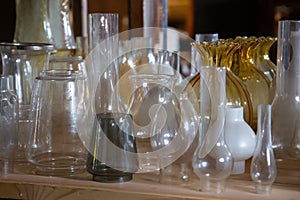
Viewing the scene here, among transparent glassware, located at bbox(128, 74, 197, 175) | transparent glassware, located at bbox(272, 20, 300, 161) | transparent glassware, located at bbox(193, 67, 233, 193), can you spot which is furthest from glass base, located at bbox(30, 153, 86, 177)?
transparent glassware, located at bbox(272, 20, 300, 161)

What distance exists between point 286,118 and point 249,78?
0.17m

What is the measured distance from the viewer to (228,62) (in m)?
1.10

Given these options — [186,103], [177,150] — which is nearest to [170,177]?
[177,150]

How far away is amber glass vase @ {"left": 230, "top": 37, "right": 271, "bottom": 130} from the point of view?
45.3 inches

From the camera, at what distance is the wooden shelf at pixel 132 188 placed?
828 millimetres

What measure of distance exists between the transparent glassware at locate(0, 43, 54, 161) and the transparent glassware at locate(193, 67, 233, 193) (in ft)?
1.31

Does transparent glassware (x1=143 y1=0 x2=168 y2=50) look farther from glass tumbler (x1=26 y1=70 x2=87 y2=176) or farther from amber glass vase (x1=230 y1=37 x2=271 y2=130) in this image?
glass tumbler (x1=26 y1=70 x2=87 y2=176)

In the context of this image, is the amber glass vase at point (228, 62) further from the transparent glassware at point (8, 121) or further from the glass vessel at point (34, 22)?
the glass vessel at point (34, 22)

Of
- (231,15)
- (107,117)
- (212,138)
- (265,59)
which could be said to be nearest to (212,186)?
(212,138)

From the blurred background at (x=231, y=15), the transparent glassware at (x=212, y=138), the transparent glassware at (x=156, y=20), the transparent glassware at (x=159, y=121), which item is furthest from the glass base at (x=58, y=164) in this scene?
the blurred background at (x=231, y=15)

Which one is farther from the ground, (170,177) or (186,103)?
(186,103)

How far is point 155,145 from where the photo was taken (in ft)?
3.07

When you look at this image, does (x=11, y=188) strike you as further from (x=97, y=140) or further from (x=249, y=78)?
(x=249, y=78)

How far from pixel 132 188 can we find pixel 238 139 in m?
0.21
